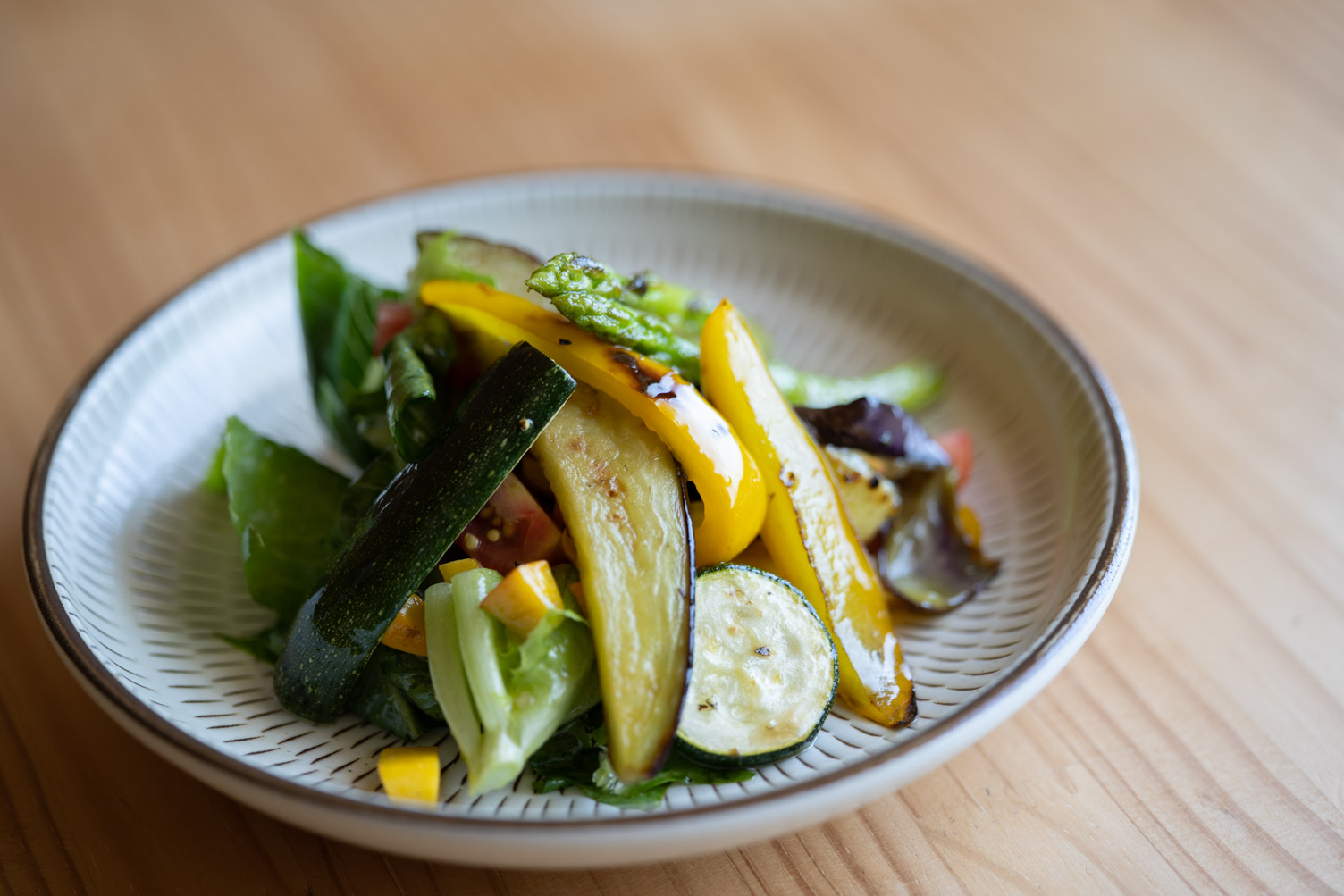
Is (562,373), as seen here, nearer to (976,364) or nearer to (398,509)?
(398,509)

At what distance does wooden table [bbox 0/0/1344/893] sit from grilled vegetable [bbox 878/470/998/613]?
1.07ft

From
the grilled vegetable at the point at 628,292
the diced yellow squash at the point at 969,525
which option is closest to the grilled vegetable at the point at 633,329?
the grilled vegetable at the point at 628,292

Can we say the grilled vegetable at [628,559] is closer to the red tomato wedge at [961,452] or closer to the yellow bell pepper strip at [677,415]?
the yellow bell pepper strip at [677,415]

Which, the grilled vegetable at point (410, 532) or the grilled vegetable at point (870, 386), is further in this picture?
the grilled vegetable at point (870, 386)

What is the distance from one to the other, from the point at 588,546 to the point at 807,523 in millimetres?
516

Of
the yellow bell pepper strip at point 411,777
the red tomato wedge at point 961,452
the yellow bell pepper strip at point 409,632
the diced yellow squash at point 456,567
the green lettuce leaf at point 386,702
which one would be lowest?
the green lettuce leaf at point 386,702

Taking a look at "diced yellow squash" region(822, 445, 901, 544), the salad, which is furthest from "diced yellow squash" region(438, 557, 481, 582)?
"diced yellow squash" region(822, 445, 901, 544)

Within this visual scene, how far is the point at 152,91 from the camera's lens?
4465mm

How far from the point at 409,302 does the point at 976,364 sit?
164cm

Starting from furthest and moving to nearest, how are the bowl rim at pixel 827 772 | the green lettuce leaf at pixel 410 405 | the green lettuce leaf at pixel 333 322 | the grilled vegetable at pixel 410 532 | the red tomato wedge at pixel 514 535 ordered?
the green lettuce leaf at pixel 333 322
the green lettuce leaf at pixel 410 405
the red tomato wedge at pixel 514 535
the grilled vegetable at pixel 410 532
the bowl rim at pixel 827 772

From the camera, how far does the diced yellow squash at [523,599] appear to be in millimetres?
1842

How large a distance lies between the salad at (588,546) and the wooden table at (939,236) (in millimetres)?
299

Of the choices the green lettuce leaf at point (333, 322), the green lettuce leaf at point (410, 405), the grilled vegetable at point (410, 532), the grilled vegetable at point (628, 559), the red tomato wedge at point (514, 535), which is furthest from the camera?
the green lettuce leaf at point (333, 322)

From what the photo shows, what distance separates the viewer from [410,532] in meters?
1.95
